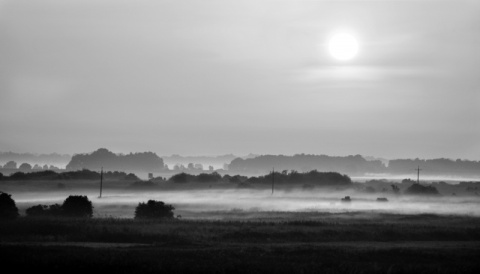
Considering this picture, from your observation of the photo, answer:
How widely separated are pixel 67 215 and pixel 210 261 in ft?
147

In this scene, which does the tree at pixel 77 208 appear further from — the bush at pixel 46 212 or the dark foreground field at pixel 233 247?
the dark foreground field at pixel 233 247

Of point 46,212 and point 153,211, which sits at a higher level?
point 153,211

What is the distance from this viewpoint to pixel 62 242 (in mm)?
52938

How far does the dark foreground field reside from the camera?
3966 centimetres

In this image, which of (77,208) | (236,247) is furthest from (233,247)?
(77,208)

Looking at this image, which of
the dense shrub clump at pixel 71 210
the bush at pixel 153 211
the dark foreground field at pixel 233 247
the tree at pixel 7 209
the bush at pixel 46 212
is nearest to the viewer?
the dark foreground field at pixel 233 247

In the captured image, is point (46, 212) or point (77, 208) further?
point (46, 212)

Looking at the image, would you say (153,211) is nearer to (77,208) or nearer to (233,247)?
(77,208)

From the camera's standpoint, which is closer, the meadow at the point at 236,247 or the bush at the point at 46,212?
the meadow at the point at 236,247

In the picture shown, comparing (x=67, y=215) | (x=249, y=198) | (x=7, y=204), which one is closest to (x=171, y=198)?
(x=249, y=198)

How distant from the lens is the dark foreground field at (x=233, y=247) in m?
39.7

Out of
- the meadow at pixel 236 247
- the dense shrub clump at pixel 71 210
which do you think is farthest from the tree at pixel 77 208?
the meadow at pixel 236 247

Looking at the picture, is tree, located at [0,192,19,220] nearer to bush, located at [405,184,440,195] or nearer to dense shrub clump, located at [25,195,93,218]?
dense shrub clump, located at [25,195,93,218]

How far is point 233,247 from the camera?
49.2 meters
